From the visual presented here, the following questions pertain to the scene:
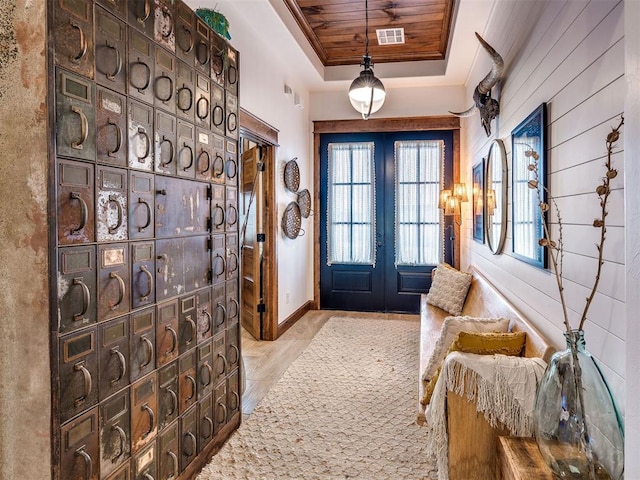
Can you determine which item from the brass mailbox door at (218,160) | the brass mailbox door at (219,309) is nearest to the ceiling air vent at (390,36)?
the brass mailbox door at (218,160)

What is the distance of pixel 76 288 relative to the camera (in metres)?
1.36

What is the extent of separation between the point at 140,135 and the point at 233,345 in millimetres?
1380

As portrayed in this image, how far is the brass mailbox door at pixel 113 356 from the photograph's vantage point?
1480mm

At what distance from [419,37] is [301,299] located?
349cm

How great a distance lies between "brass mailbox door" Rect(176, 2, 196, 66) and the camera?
193 cm

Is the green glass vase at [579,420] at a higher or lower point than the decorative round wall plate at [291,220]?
lower

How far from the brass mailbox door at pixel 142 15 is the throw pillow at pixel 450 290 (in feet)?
11.0

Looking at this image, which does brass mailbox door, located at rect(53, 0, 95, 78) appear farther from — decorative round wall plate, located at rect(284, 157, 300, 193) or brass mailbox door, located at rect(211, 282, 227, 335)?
decorative round wall plate, located at rect(284, 157, 300, 193)

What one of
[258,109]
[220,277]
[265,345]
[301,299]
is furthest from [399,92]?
[220,277]

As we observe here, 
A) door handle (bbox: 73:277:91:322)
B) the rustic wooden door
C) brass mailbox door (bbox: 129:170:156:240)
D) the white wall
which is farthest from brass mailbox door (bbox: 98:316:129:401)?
the rustic wooden door

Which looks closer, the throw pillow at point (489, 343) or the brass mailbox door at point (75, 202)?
the brass mailbox door at point (75, 202)

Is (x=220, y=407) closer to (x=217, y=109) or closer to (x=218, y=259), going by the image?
(x=218, y=259)

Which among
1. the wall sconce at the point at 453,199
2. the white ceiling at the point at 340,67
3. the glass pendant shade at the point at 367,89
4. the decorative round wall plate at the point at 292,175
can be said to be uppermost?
the white ceiling at the point at 340,67

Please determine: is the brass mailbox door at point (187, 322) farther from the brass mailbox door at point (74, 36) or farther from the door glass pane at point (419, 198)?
the door glass pane at point (419, 198)
